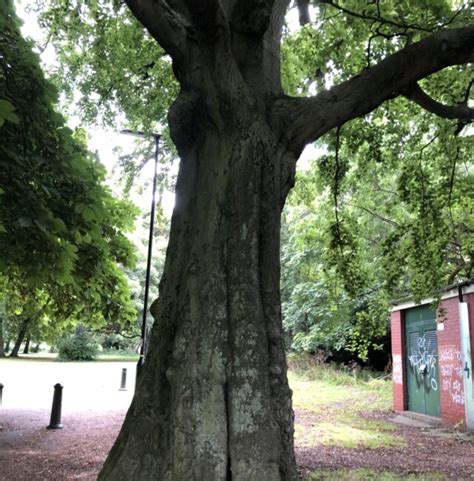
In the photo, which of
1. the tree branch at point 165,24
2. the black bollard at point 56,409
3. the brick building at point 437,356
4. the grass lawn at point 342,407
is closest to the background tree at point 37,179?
the tree branch at point 165,24

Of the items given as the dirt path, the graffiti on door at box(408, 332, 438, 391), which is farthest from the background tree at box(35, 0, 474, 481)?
the graffiti on door at box(408, 332, 438, 391)

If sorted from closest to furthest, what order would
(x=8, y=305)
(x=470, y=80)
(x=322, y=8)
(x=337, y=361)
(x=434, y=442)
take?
(x=470, y=80), (x=322, y=8), (x=434, y=442), (x=8, y=305), (x=337, y=361)

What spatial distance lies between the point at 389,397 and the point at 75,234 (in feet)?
54.6

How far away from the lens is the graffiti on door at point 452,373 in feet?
45.2

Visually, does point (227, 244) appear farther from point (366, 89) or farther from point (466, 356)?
point (466, 356)

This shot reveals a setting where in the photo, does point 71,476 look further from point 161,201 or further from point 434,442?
point 161,201

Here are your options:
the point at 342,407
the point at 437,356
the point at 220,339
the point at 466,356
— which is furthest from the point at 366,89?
the point at 342,407

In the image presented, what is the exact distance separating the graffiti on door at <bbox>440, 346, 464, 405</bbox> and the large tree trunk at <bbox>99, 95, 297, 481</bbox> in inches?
434

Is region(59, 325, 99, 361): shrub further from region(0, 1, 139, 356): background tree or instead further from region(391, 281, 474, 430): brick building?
region(0, 1, 139, 356): background tree

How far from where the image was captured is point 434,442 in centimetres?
1149

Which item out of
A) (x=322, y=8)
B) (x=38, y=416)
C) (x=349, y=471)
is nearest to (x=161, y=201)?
(x=38, y=416)

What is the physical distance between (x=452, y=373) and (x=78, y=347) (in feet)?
125

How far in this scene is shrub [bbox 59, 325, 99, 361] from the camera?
152ft

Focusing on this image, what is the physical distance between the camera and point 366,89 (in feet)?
16.8
